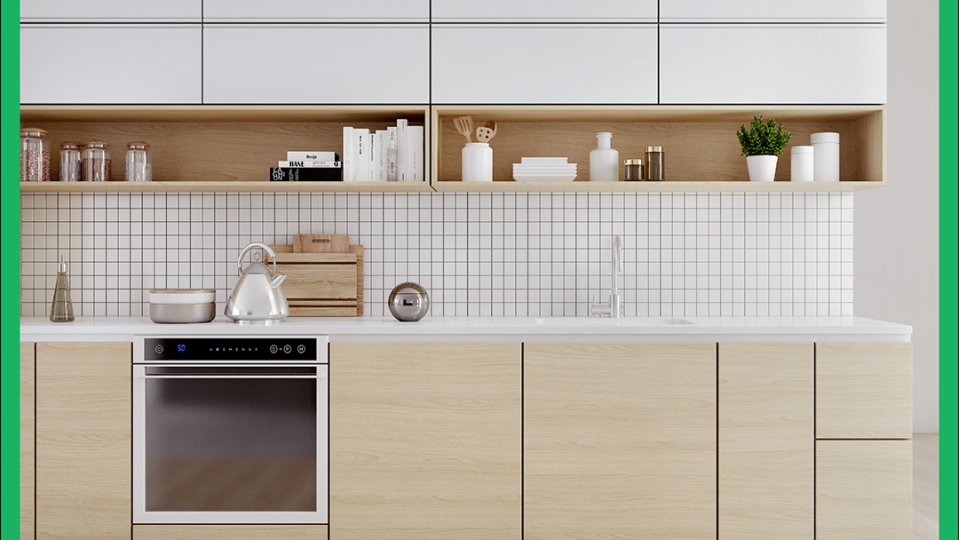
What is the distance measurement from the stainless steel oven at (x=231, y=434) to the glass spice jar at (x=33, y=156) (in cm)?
Result: 98

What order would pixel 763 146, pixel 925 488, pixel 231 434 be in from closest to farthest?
pixel 231 434 < pixel 763 146 < pixel 925 488

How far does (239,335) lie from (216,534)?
71 cm

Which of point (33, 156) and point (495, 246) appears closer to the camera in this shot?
point (33, 156)

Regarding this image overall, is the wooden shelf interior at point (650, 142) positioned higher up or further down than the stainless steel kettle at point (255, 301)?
higher up

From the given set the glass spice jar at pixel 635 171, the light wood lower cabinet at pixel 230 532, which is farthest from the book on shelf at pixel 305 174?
the light wood lower cabinet at pixel 230 532

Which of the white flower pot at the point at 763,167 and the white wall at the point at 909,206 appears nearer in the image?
the white flower pot at the point at 763,167

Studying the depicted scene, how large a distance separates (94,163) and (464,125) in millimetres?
1521

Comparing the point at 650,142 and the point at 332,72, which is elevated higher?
the point at 332,72

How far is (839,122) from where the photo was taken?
270 centimetres

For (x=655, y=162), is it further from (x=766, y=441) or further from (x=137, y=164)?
Result: (x=137, y=164)

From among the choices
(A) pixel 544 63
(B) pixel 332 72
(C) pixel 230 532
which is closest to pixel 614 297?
(A) pixel 544 63

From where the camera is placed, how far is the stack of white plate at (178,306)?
230 cm

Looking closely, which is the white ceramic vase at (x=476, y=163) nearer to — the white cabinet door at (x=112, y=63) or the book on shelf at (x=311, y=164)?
the book on shelf at (x=311, y=164)

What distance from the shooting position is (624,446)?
220 cm
